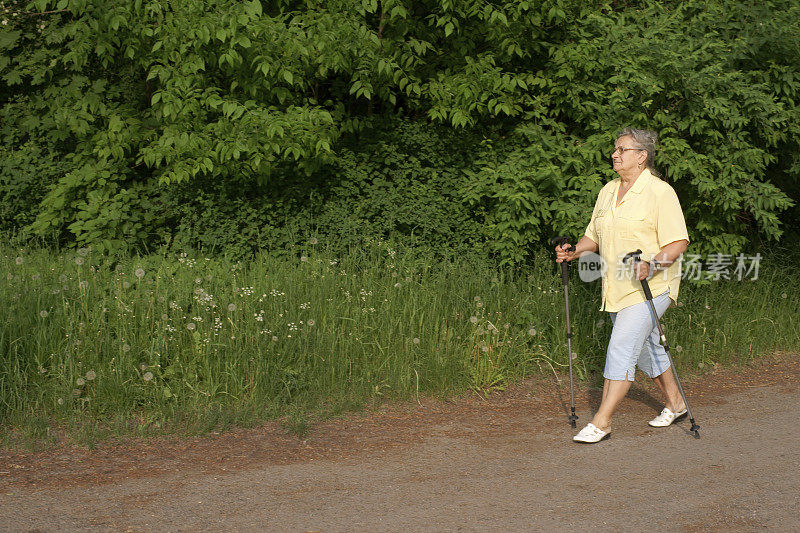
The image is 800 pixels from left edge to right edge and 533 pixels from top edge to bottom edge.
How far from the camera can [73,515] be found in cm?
459

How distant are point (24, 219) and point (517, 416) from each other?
6.84 m

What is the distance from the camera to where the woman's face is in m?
5.98

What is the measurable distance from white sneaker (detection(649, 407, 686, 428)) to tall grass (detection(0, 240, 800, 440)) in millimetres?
1384

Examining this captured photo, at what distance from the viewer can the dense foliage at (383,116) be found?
321 inches

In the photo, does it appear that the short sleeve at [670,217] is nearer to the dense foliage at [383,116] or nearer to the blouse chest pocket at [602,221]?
the blouse chest pocket at [602,221]

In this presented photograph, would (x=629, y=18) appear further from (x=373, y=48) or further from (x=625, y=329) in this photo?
(x=625, y=329)

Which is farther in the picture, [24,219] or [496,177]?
[24,219]

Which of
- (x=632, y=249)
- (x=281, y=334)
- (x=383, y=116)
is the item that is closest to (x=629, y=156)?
(x=632, y=249)

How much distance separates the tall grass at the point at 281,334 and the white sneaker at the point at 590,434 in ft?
4.21

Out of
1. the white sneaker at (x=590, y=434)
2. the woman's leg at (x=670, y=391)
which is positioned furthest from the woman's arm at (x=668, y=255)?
the white sneaker at (x=590, y=434)

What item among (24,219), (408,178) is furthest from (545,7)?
(24,219)

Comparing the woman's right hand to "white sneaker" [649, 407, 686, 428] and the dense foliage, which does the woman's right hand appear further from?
the dense foliage

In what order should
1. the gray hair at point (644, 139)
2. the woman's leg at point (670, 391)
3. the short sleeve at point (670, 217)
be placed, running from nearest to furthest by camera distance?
the short sleeve at point (670, 217), the gray hair at point (644, 139), the woman's leg at point (670, 391)

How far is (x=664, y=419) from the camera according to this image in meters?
6.31
